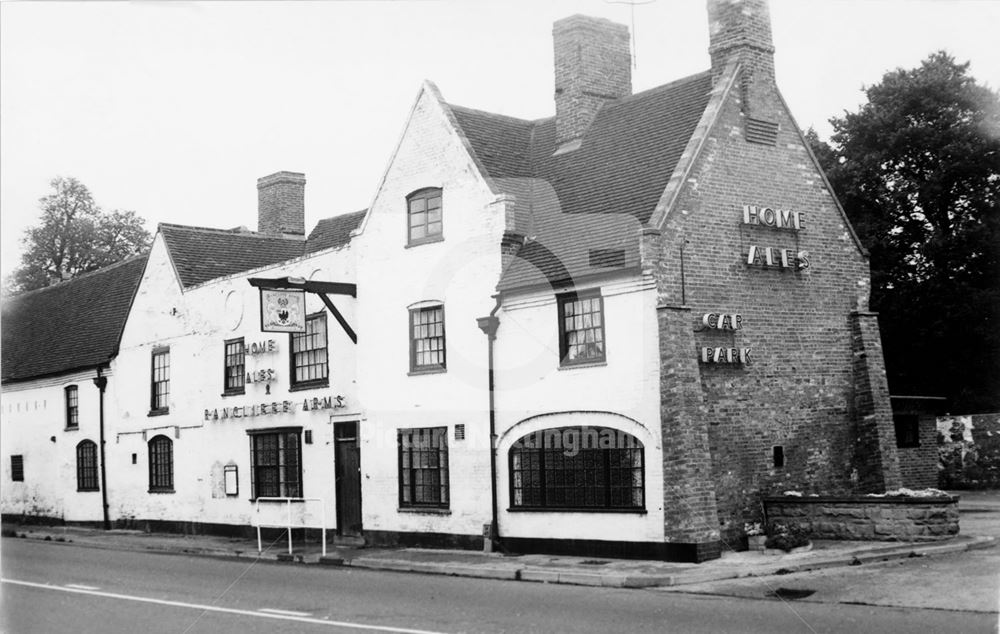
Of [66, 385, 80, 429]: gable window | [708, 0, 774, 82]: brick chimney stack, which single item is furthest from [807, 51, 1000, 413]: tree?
[66, 385, 80, 429]: gable window

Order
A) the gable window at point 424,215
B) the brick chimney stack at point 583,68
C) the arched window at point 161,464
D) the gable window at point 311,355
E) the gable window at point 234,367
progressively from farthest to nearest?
1. the arched window at point 161,464
2. the gable window at point 234,367
3. the gable window at point 311,355
4. the brick chimney stack at point 583,68
5. the gable window at point 424,215

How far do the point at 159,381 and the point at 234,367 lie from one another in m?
3.95

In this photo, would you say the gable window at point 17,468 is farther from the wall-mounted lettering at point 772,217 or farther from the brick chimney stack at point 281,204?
the wall-mounted lettering at point 772,217

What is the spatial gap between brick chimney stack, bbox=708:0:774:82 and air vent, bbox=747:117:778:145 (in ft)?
2.96

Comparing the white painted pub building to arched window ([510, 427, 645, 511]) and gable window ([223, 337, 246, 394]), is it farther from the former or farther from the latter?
gable window ([223, 337, 246, 394])

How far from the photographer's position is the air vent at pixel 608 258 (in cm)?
2023

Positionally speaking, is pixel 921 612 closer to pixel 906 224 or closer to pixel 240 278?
pixel 240 278

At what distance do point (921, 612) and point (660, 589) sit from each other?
4268mm

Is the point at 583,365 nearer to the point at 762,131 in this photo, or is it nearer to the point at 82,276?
the point at 762,131

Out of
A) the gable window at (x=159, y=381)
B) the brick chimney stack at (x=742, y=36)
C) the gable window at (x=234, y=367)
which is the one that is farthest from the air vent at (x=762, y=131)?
the gable window at (x=159, y=381)

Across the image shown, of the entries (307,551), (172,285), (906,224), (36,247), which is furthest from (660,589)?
(906,224)

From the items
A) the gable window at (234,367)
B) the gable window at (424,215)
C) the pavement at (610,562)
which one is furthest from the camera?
the gable window at (234,367)

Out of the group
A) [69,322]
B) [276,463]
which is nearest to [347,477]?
[276,463]

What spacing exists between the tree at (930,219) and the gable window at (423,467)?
20.7m
